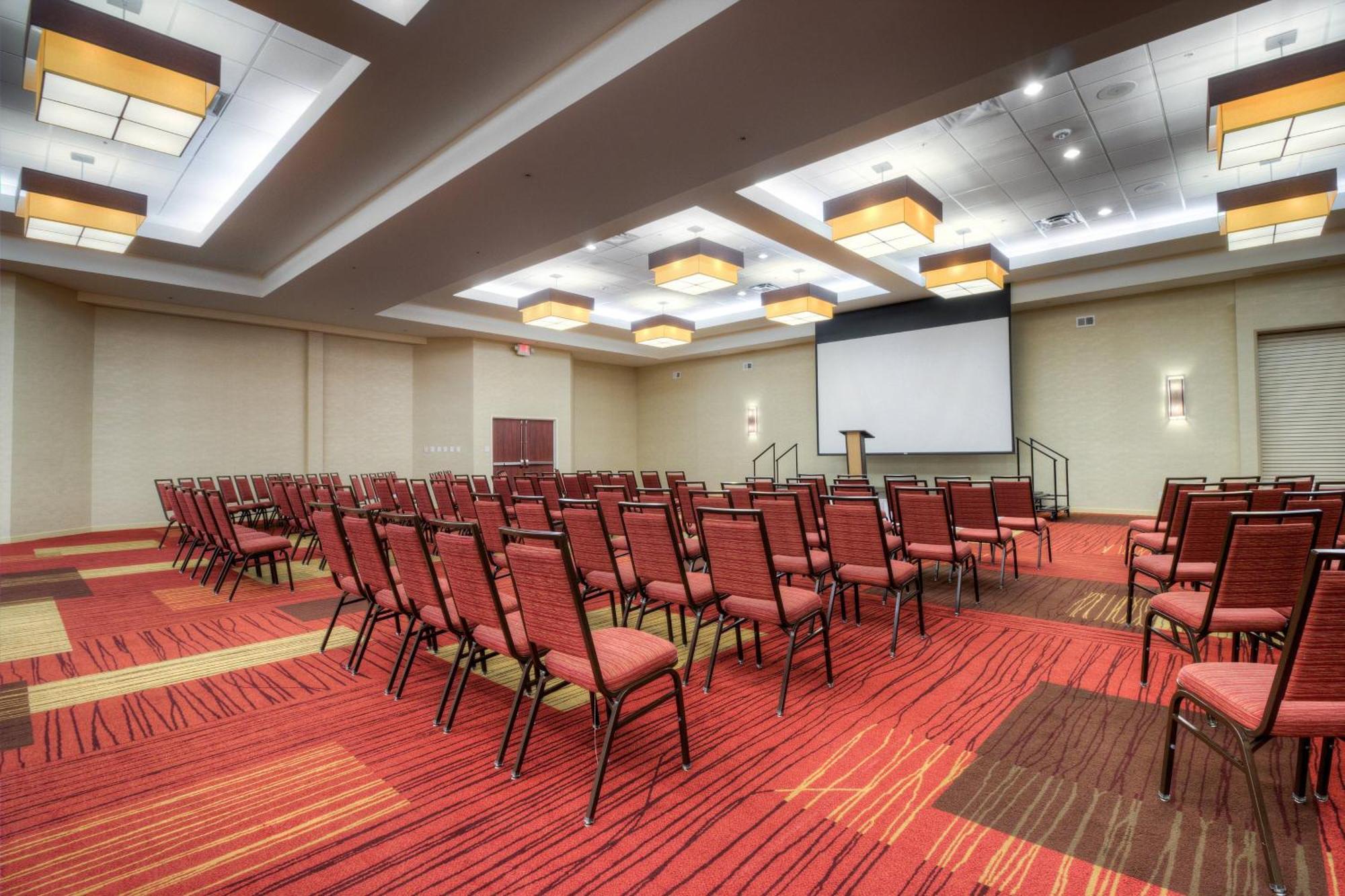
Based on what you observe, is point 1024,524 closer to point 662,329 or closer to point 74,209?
point 662,329

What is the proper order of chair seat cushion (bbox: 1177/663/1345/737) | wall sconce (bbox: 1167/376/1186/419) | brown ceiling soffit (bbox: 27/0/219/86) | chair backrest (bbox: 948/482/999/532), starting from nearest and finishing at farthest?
chair seat cushion (bbox: 1177/663/1345/737), brown ceiling soffit (bbox: 27/0/219/86), chair backrest (bbox: 948/482/999/532), wall sconce (bbox: 1167/376/1186/419)

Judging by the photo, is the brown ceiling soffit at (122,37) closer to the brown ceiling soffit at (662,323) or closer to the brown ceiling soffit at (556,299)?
the brown ceiling soffit at (556,299)

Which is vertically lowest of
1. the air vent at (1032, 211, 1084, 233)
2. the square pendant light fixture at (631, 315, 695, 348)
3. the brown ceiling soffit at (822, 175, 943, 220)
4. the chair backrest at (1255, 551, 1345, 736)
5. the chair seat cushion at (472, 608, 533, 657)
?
the chair seat cushion at (472, 608, 533, 657)

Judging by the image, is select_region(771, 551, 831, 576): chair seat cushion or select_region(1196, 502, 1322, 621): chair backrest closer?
select_region(1196, 502, 1322, 621): chair backrest

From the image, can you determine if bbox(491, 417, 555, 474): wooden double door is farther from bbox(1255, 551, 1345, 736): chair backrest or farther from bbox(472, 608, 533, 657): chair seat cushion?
bbox(1255, 551, 1345, 736): chair backrest

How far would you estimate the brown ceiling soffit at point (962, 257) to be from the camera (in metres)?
7.89

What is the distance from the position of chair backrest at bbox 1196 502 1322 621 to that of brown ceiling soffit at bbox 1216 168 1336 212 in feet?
18.3

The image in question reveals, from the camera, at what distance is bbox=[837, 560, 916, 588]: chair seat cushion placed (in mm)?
3465

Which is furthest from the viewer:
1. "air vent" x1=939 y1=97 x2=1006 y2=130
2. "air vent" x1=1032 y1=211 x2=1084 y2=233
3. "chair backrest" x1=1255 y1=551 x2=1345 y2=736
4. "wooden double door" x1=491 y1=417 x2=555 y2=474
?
"wooden double door" x1=491 y1=417 x2=555 y2=474

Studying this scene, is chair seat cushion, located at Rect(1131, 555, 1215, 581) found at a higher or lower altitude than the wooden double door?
lower

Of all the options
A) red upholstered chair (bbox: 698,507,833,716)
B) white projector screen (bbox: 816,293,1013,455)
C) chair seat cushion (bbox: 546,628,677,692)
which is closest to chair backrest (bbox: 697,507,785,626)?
red upholstered chair (bbox: 698,507,833,716)

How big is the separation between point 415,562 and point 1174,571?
154 inches

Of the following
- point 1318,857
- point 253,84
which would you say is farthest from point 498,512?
point 253,84

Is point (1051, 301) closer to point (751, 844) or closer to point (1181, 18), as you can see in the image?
point (1181, 18)
